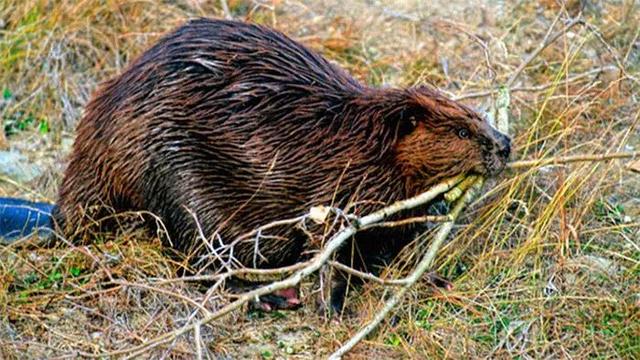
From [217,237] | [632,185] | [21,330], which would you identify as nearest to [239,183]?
[217,237]

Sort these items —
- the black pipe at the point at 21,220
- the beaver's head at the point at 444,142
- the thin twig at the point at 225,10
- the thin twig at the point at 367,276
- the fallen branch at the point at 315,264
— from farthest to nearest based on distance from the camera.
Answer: the thin twig at the point at 225,10 → the black pipe at the point at 21,220 → the beaver's head at the point at 444,142 → the thin twig at the point at 367,276 → the fallen branch at the point at 315,264

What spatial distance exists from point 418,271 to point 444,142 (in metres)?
0.41

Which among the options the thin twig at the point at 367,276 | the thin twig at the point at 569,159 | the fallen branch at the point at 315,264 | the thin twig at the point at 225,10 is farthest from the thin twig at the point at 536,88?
the thin twig at the point at 225,10

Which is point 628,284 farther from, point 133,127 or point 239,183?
point 133,127

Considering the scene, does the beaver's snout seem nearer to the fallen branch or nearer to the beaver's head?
the beaver's head

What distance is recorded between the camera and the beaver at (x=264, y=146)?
4.00m

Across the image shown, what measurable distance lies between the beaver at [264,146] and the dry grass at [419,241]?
214mm

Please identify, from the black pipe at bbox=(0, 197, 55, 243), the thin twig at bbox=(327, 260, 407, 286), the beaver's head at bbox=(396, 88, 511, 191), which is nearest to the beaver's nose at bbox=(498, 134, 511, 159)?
the beaver's head at bbox=(396, 88, 511, 191)

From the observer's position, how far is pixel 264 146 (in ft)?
13.3

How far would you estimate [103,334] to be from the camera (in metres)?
3.93

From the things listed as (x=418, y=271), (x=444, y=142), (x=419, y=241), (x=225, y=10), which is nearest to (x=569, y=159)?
(x=444, y=142)

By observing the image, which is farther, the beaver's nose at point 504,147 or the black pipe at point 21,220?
A: the black pipe at point 21,220

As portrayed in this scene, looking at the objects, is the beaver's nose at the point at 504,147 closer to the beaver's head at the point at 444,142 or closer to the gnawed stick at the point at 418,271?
the beaver's head at the point at 444,142

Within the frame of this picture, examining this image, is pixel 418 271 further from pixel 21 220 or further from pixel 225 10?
pixel 225 10
